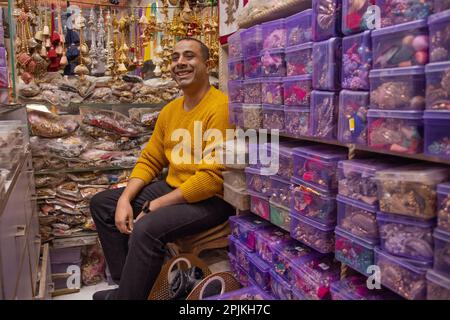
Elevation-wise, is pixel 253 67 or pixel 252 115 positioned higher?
pixel 253 67

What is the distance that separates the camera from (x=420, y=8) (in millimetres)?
974

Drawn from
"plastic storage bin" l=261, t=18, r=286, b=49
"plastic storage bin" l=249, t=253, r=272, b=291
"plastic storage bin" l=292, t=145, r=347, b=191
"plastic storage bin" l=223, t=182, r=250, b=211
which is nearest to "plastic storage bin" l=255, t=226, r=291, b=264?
"plastic storage bin" l=249, t=253, r=272, b=291

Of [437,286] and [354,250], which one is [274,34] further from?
[437,286]

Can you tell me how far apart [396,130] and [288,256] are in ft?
2.26

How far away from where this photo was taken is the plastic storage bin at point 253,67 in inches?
66.4

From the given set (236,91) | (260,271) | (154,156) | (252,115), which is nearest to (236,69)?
(236,91)

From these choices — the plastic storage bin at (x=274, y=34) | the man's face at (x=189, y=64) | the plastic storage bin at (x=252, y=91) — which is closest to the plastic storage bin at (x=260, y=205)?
the plastic storage bin at (x=252, y=91)

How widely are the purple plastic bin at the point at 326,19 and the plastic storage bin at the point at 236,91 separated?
0.56 m

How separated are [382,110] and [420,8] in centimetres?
25

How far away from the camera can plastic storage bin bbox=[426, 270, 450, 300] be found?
0.96 metres

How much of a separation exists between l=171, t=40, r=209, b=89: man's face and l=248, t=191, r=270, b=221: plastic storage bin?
28.0 inches

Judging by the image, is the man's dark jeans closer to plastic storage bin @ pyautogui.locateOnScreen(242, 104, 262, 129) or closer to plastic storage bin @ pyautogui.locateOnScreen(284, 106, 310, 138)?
plastic storage bin @ pyautogui.locateOnScreen(242, 104, 262, 129)

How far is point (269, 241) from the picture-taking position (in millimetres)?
1672
